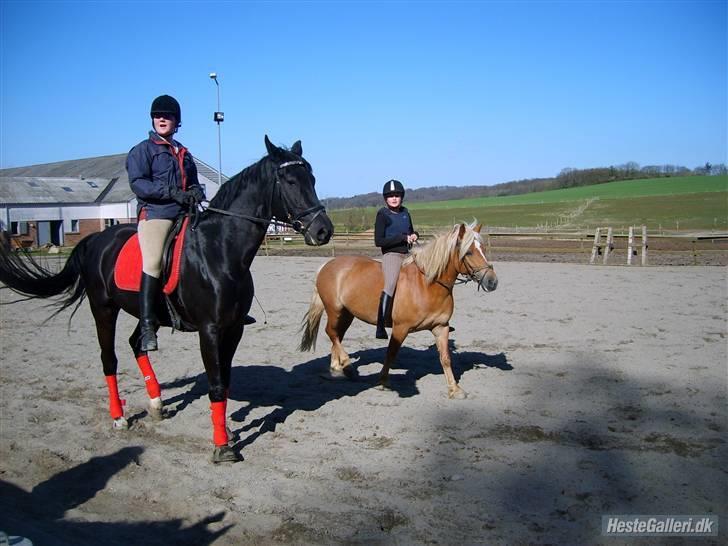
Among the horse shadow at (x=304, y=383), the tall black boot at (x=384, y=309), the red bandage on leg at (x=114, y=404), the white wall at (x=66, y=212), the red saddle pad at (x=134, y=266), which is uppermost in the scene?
the white wall at (x=66, y=212)

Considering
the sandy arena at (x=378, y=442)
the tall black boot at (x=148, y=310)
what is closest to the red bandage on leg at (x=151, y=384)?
the sandy arena at (x=378, y=442)

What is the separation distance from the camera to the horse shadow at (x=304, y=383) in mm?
6527

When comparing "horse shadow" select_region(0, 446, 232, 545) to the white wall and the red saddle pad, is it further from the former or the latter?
the white wall

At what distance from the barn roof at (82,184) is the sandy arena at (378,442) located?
131 ft

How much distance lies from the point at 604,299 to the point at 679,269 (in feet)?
24.4

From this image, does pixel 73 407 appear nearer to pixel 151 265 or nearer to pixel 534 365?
pixel 151 265

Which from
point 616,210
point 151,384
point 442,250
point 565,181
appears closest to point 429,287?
point 442,250

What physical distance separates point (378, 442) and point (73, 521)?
262 centimetres

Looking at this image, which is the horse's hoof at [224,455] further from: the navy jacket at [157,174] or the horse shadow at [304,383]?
the navy jacket at [157,174]

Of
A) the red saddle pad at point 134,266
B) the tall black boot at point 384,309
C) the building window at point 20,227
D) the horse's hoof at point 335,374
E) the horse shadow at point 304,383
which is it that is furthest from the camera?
the building window at point 20,227

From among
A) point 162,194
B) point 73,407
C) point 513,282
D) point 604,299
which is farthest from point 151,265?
point 513,282

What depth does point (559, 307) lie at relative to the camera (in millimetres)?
12820

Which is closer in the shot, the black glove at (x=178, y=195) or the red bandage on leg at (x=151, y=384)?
the black glove at (x=178, y=195)

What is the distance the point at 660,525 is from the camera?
12.6 ft
